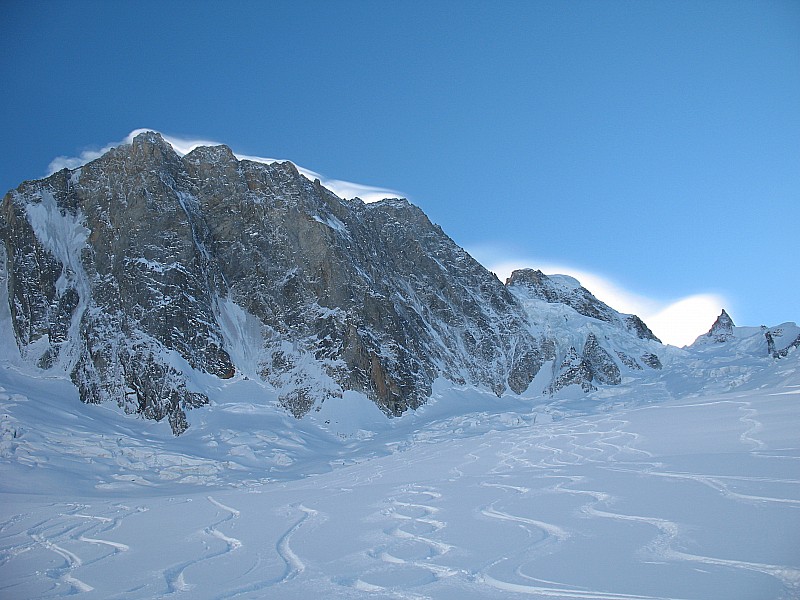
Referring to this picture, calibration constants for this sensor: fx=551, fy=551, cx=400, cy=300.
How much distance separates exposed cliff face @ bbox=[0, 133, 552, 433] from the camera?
176 feet

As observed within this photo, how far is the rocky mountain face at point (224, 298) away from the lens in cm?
5406

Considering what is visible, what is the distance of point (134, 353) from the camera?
53.2 m

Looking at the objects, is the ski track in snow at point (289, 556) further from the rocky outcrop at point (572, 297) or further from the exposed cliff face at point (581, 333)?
the rocky outcrop at point (572, 297)

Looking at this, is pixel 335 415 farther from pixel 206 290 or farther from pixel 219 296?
pixel 219 296

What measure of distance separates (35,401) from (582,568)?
151 ft

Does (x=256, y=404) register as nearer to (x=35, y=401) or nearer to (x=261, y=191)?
(x=35, y=401)

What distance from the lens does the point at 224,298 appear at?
6700cm

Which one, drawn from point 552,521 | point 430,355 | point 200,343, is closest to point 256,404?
point 200,343

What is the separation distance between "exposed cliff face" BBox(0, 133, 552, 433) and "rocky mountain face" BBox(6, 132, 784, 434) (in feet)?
0.61

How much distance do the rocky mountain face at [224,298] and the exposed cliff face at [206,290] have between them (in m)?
0.19

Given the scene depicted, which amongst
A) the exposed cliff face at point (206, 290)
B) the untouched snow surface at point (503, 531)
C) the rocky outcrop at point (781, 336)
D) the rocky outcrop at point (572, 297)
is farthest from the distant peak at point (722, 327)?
the untouched snow surface at point (503, 531)

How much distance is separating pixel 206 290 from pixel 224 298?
356cm

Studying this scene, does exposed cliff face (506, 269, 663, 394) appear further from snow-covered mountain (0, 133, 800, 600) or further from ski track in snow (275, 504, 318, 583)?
ski track in snow (275, 504, 318, 583)

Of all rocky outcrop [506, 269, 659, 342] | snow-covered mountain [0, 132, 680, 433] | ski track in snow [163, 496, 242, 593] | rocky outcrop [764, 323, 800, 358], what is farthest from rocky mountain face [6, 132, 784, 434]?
ski track in snow [163, 496, 242, 593]
